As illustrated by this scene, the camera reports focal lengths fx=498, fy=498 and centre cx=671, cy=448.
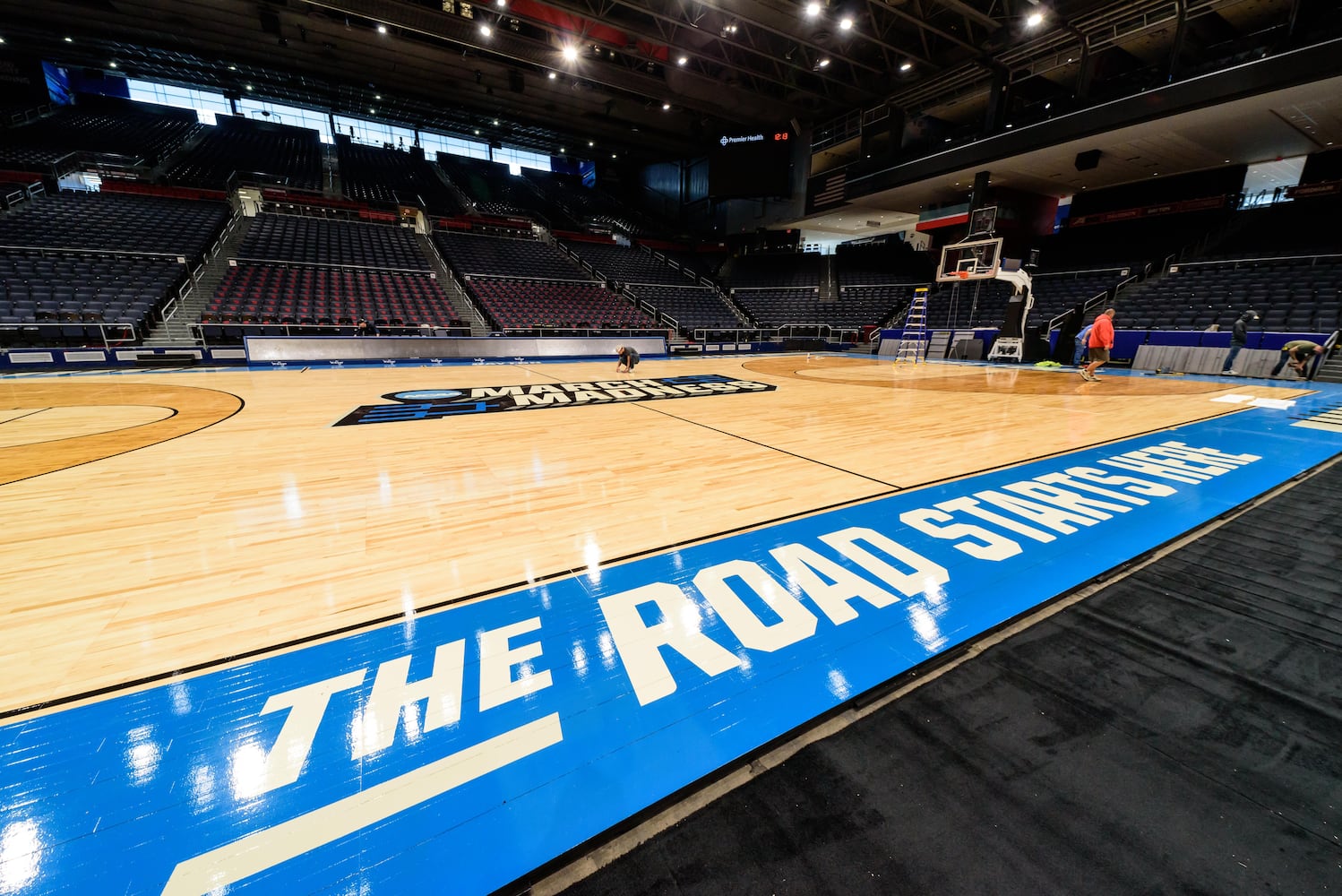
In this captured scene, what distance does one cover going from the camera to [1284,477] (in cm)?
341

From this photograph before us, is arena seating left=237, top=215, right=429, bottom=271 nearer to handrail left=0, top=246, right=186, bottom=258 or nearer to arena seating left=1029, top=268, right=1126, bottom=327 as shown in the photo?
handrail left=0, top=246, right=186, bottom=258

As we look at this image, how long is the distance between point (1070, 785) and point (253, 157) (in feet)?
110

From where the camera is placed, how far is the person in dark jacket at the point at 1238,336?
10125mm

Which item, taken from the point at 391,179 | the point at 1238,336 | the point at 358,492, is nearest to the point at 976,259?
the point at 1238,336

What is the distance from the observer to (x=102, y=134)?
20922 mm

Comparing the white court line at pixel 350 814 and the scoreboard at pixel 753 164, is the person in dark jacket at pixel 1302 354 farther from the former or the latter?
the scoreboard at pixel 753 164

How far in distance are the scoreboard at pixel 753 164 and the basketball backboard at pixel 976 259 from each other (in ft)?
26.8

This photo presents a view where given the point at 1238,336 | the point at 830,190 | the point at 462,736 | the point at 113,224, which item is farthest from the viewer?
the point at 830,190

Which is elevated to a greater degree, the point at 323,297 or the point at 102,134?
the point at 102,134

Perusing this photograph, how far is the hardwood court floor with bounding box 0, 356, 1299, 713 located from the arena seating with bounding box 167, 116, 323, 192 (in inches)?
771

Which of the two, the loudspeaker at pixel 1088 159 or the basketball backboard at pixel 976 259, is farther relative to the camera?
the basketball backboard at pixel 976 259

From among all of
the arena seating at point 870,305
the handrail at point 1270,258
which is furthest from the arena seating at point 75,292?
the handrail at point 1270,258

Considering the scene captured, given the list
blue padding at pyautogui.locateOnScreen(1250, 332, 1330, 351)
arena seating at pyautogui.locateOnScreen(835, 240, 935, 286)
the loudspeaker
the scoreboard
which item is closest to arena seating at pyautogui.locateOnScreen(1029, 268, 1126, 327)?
the loudspeaker

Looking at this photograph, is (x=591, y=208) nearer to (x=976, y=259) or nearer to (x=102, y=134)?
(x=102, y=134)
